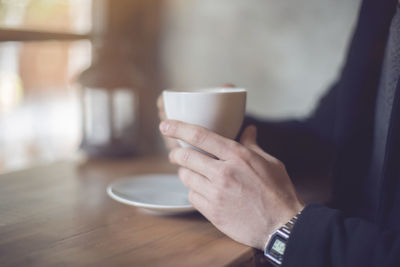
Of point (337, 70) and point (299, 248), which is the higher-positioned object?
point (337, 70)

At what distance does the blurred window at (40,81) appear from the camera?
1273 mm

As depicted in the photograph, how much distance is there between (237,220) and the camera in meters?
0.63

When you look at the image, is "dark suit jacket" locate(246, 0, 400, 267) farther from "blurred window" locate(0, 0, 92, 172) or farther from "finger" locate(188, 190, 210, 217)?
"blurred window" locate(0, 0, 92, 172)

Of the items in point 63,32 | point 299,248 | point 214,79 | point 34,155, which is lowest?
point 34,155

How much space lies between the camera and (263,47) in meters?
1.46

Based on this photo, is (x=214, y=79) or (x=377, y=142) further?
(x=214, y=79)

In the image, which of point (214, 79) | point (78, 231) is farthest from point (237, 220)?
point (214, 79)

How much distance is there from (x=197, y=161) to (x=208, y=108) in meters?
0.09

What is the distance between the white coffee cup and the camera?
0.64 m

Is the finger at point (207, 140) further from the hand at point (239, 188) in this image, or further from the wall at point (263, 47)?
the wall at point (263, 47)

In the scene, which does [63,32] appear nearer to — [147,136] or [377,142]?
[147,136]

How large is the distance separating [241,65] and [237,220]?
3.22 ft

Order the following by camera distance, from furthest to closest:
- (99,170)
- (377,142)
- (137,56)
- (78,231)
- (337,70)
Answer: (137,56), (337,70), (99,170), (377,142), (78,231)

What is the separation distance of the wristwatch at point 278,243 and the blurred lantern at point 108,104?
29.2 inches
